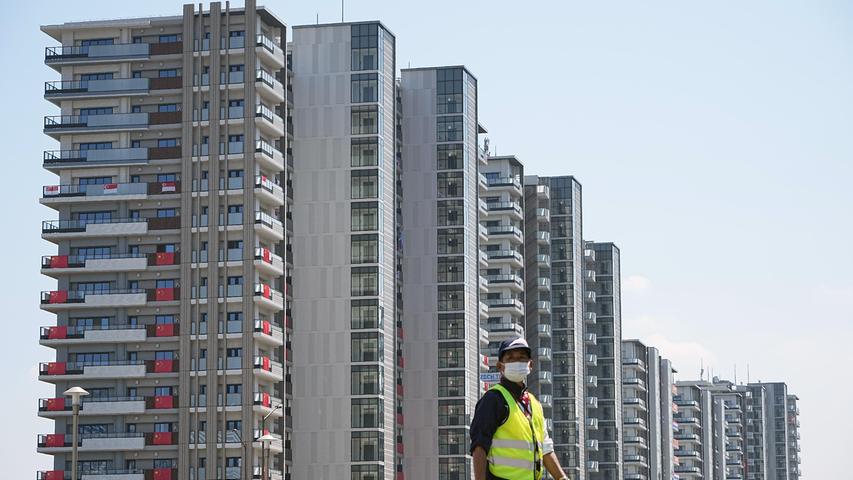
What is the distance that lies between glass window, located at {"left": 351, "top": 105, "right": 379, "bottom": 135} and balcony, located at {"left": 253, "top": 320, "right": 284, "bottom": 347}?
18232 millimetres

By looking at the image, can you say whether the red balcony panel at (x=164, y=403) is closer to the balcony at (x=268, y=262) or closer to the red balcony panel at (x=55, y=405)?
the red balcony panel at (x=55, y=405)

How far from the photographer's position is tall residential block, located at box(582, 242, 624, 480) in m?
190

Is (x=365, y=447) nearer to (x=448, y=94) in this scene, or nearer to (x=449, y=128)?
(x=449, y=128)

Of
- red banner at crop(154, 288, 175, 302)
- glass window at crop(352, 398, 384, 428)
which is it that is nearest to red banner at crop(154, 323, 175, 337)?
red banner at crop(154, 288, 175, 302)

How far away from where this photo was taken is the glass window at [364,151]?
409ft

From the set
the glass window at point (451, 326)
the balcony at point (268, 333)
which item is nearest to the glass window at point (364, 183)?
the balcony at point (268, 333)

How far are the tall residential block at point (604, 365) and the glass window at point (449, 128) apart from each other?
5087 centimetres

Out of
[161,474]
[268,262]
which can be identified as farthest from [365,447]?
[161,474]

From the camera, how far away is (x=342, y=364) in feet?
400

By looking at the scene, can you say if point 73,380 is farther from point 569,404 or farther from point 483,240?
point 569,404

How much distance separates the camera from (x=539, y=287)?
17125 cm

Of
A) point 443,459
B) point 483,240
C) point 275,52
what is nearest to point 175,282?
point 275,52

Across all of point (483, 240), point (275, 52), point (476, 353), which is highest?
point (275, 52)

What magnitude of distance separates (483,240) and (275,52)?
39772 millimetres
